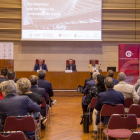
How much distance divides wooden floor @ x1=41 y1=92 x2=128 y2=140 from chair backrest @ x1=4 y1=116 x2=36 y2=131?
4.40 ft

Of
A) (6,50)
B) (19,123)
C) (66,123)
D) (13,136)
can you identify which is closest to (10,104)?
(19,123)

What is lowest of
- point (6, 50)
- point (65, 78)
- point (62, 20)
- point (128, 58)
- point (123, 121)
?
point (123, 121)

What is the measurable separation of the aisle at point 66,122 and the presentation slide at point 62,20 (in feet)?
10.6

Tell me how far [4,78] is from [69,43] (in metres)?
5.31

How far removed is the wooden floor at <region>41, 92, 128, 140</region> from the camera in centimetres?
371

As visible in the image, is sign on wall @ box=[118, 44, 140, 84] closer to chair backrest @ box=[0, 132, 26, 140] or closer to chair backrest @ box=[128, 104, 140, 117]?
chair backrest @ box=[128, 104, 140, 117]

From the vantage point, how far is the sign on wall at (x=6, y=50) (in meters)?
8.89

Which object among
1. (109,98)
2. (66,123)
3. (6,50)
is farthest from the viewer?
(6,50)

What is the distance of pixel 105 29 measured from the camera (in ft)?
30.2

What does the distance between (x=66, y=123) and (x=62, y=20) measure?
5.54 m

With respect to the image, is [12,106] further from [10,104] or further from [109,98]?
[109,98]

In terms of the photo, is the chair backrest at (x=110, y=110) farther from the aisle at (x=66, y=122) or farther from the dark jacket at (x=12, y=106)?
the dark jacket at (x=12, y=106)

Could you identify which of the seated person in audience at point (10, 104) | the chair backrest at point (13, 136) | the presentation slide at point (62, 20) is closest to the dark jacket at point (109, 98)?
the seated person in audience at point (10, 104)

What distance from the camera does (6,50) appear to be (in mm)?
8984
